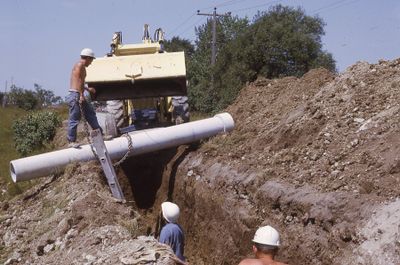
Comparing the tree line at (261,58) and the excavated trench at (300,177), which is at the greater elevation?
the tree line at (261,58)

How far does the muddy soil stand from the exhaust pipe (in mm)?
231

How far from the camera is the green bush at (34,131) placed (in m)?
22.5

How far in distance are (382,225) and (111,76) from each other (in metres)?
7.70

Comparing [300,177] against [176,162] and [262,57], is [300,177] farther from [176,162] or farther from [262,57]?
[262,57]

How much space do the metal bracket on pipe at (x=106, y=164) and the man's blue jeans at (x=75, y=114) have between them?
61 cm

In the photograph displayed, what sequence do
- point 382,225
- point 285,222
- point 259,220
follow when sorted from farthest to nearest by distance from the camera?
point 259,220 < point 285,222 < point 382,225

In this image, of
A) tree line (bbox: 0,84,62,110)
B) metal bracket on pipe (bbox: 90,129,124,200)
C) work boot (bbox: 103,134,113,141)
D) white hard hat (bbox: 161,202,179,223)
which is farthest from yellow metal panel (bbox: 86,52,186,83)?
tree line (bbox: 0,84,62,110)

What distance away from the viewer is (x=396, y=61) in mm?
10672

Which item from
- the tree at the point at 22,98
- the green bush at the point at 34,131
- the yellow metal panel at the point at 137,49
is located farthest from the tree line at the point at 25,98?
the yellow metal panel at the point at 137,49

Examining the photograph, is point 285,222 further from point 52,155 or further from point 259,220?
point 52,155

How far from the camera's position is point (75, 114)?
1023cm

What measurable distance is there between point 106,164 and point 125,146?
0.82 meters

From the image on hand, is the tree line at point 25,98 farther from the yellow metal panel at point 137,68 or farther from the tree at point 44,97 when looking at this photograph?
the yellow metal panel at point 137,68

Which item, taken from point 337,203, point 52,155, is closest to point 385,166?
point 337,203
